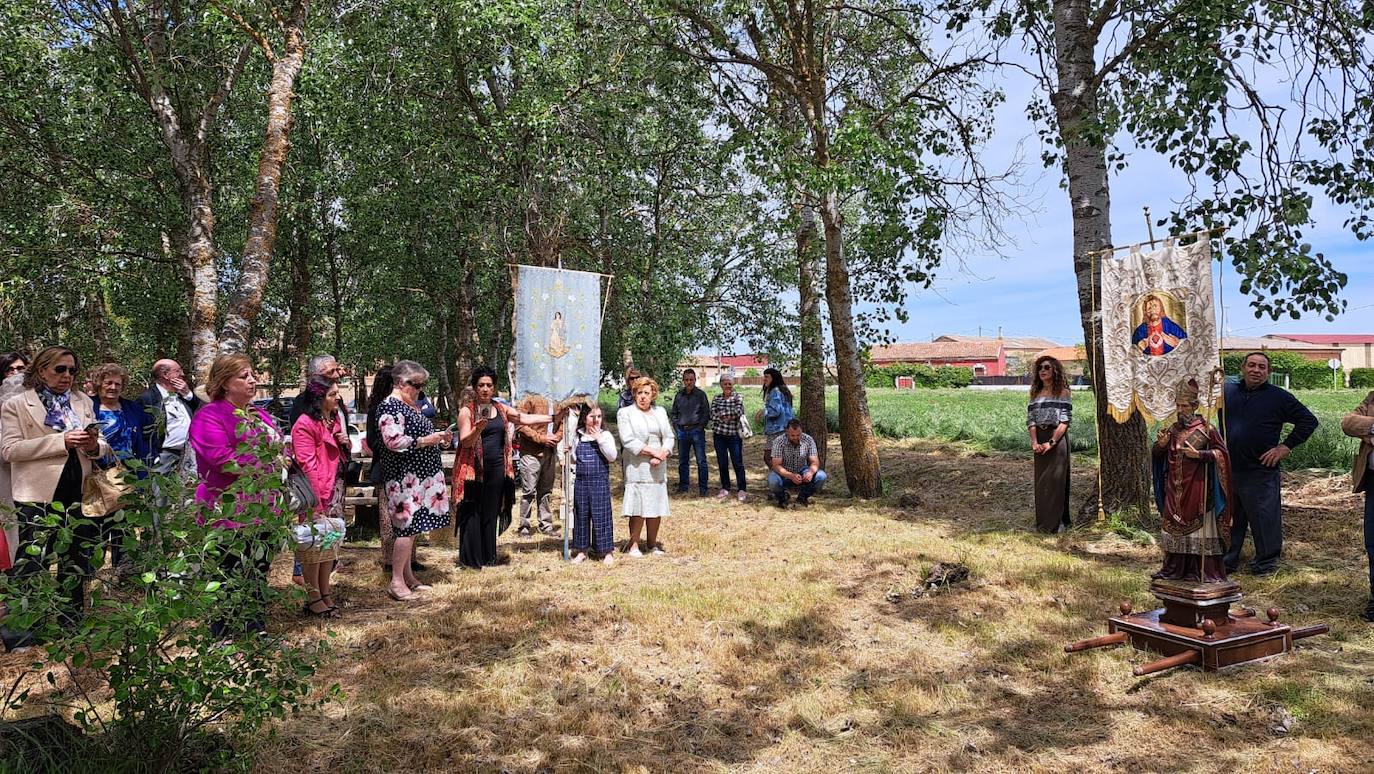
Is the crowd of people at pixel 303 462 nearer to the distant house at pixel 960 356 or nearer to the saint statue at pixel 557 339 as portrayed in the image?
the saint statue at pixel 557 339

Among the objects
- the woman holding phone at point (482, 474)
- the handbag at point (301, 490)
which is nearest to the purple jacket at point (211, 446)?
the handbag at point (301, 490)

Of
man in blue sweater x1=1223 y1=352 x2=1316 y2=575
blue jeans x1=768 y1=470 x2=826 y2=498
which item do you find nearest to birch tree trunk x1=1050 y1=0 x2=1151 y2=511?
man in blue sweater x1=1223 y1=352 x2=1316 y2=575

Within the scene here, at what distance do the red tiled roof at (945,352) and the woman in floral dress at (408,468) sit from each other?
267 feet

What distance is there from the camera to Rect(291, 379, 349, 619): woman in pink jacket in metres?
5.41

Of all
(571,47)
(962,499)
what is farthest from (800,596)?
(571,47)

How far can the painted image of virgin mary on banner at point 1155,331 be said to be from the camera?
5.72 meters

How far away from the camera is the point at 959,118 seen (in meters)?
11.6

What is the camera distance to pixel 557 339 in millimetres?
7906

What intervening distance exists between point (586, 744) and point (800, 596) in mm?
2645

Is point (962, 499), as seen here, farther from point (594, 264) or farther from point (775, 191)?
point (594, 264)

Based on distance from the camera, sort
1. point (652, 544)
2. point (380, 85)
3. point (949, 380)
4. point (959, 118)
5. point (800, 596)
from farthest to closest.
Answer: point (949, 380), point (380, 85), point (959, 118), point (652, 544), point (800, 596)

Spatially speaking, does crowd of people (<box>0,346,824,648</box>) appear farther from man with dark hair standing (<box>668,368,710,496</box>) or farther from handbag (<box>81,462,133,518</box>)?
man with dark hair standing (<box>668,368,710,496</box>)

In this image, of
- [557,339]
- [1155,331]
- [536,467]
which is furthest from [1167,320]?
[536,467]

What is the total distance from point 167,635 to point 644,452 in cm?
492
